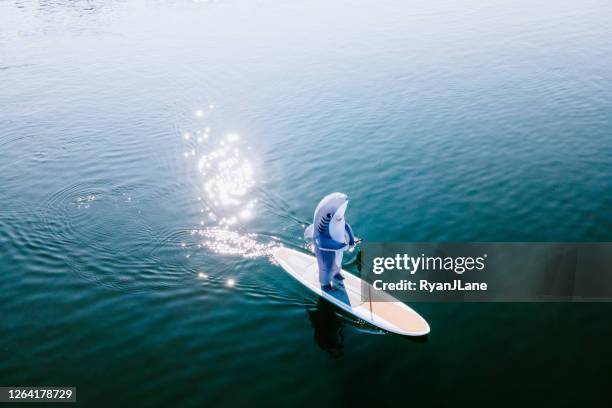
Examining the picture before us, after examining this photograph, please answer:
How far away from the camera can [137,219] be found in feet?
75.7

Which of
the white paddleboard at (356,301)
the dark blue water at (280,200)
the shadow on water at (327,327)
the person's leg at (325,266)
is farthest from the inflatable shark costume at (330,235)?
the dark blue water at (280,200)

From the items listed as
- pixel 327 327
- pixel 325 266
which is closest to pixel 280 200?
pixel 325 266

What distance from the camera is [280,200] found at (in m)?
24.5

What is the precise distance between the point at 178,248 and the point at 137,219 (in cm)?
385

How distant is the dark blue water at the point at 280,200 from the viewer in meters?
14.8

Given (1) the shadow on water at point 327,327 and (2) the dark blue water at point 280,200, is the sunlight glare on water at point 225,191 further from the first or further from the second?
(1) the shadow on water at point 327,327

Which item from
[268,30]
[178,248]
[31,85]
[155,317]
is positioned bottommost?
[155,317]

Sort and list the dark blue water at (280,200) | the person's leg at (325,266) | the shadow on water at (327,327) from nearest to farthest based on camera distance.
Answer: the dark blue water at (280,200)
the shadow on water at (327,327)
the person's leg at (325,266)

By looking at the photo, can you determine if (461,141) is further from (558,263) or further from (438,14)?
(438,14)

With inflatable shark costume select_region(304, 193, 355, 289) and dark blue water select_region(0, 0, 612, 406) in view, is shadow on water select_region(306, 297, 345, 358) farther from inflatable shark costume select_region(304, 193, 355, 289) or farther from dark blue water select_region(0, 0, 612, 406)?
inflatable shark costume select_region(304, 193, 355, 289)

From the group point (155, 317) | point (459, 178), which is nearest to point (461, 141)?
point (459, 178)

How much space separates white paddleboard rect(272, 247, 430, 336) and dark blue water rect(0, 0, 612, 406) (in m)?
0.45

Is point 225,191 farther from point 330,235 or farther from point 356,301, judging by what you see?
point 356,301

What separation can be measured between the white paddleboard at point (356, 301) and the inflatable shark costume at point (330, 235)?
2.00 ft
